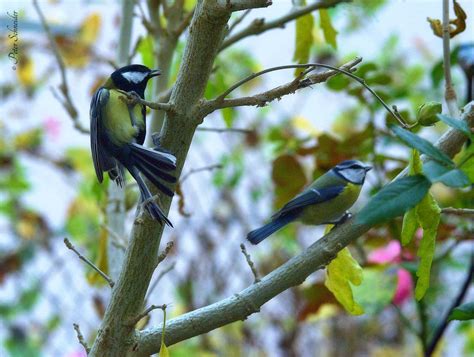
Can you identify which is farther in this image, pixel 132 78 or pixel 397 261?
pixel 397 261

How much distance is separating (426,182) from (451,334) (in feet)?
4.66

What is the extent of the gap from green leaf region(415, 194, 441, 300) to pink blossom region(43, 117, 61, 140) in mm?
1443

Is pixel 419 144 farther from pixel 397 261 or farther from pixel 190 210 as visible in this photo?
pixel 190 210

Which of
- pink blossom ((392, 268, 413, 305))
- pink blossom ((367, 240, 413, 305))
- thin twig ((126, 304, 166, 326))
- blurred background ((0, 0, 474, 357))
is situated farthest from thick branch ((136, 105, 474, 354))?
blurred background ((0, 0, 474, 357))

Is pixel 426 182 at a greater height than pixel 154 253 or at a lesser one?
lesser

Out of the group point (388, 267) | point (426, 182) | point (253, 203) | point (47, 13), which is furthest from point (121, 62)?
point (47, 13)

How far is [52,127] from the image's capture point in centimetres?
184

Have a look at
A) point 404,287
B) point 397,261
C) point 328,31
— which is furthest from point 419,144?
point 404,287

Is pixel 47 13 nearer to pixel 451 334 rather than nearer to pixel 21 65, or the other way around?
pixel 21 65

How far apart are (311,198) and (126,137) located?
0.62 feet

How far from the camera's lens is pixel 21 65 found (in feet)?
5.74

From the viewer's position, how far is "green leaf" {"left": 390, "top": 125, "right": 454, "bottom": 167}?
43 cm

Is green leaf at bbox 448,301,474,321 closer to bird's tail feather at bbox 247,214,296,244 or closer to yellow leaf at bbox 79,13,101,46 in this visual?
bird's tail feather at bbox 247,214,296,244

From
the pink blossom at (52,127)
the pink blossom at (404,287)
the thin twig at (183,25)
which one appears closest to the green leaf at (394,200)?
the thin twig at (183,25)
